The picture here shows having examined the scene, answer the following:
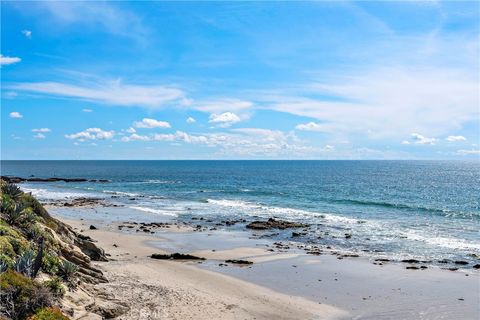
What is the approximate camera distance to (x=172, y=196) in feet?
243

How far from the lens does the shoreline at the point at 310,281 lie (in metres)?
18.2

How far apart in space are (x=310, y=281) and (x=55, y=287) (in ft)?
44.0

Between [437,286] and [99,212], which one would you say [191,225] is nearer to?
[99,212]

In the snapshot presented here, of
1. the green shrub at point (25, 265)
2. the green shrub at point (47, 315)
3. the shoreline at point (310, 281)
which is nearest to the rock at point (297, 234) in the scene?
the shoreline at point (310, 281)

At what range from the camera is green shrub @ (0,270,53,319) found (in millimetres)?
11336

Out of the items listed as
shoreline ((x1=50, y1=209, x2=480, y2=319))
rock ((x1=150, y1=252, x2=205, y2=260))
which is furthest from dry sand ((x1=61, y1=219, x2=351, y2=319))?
rock ((x1=150, y1=252, x2=205, y2=260))

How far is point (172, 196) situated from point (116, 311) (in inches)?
2342

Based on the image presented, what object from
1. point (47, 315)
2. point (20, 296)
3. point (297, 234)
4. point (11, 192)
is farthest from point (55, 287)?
point (297, 234)

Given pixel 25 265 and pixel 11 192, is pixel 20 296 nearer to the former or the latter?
pixel 25 265

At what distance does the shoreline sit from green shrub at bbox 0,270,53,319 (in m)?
5.48

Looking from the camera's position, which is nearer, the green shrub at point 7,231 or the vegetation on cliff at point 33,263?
the vegetation on cliff at point 33,263

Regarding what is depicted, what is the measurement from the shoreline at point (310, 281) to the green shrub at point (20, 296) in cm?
548

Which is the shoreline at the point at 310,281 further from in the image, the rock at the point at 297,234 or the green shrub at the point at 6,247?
the rock at the point at 297,234

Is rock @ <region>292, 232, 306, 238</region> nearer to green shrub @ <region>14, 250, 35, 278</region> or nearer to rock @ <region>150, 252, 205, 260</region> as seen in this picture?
rock @ <region>150, 252, 205, 260</region>
